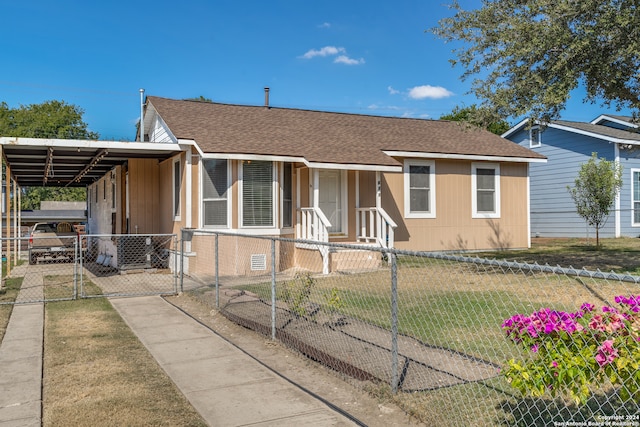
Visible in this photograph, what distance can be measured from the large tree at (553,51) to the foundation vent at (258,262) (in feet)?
19.4

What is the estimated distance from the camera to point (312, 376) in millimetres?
5012

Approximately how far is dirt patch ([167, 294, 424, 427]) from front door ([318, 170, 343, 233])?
621 cm

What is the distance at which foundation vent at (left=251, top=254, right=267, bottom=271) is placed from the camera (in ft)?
39.1

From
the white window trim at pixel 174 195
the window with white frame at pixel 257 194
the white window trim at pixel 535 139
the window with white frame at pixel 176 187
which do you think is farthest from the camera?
the white window trim at pixel 535 139

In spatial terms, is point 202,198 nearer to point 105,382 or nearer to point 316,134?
point 316,134

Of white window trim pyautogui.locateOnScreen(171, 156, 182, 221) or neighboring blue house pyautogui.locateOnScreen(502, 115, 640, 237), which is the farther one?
neighboring blue house pyautogui.locateOnScreen(502, 115, 640, 237)

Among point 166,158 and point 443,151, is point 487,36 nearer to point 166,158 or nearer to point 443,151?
point 443,151

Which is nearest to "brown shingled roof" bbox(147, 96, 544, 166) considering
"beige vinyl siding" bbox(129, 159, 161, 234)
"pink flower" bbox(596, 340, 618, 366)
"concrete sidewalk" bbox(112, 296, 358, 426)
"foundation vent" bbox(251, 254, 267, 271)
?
"beige vinyl siding" bbox(129, 159, 161, 234)

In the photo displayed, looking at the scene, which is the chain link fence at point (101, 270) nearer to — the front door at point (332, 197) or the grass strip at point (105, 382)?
the grass strip at point (105, 382)

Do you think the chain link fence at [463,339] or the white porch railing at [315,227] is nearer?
the chain link fence at [463,339]

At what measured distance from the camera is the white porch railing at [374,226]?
12.8 metres

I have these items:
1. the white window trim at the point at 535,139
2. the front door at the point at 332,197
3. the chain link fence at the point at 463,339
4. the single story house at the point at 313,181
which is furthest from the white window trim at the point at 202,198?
the white window trim at the point at 535,139

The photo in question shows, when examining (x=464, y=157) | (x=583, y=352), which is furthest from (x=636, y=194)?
(x=583, y=352)

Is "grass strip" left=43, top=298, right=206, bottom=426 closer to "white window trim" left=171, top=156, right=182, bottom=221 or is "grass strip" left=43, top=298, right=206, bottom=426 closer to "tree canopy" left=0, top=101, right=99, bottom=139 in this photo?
"white window trim" left=171, top=156, right=182, bottom=221
